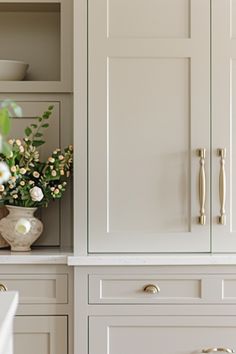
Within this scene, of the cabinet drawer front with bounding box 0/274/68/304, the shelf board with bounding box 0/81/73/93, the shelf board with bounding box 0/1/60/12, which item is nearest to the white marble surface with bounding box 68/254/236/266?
the cabinet drawer front with bounding box 0/274/68/304

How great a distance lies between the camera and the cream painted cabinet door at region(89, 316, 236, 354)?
7.79ft

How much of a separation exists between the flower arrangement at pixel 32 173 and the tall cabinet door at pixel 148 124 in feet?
0.60

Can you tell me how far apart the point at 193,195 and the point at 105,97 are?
0.49m

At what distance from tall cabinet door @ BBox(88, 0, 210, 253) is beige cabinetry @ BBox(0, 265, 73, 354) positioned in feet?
0.62

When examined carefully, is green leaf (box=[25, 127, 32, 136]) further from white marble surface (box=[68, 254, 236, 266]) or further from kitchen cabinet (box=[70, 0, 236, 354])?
white marble surface (box=[68, 254, 236, 266])

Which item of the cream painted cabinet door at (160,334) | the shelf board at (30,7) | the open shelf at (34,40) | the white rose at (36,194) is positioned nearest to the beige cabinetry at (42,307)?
the cream painted cabinet door at (160,334)

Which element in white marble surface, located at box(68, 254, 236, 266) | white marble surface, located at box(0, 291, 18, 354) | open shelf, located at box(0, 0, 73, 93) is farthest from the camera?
open shelf, located at box(0, 0, 73, 93)

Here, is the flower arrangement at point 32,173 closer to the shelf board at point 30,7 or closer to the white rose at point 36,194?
the white rose at point 36,194

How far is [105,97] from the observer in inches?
95.3

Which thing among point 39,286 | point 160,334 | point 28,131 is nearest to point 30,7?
point 28,131

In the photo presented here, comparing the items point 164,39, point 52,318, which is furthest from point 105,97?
point 52,318

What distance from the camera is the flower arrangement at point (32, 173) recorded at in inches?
98.5

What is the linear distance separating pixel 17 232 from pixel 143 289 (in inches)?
21.0

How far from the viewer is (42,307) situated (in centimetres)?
240
